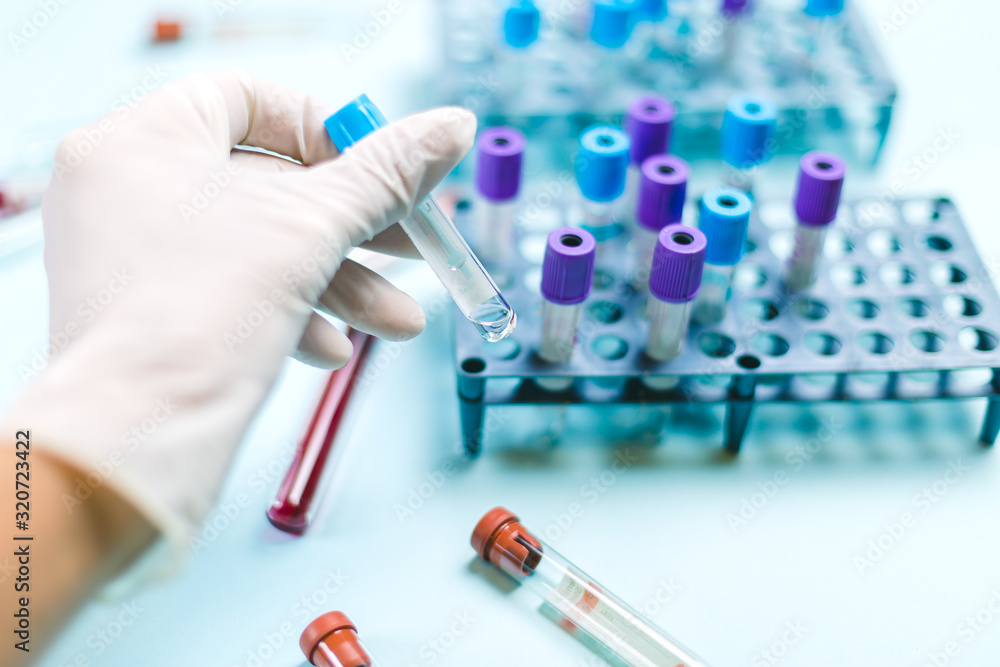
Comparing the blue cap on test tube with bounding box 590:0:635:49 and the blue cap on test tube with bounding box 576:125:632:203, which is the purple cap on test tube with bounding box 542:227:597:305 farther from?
the blue cap on test tube with bounding box 590:0:635:49

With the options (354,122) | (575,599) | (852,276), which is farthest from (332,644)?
(852,276)

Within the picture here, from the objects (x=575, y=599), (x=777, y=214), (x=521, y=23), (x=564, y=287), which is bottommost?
(x=575, y=599)

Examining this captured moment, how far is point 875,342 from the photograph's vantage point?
104cm

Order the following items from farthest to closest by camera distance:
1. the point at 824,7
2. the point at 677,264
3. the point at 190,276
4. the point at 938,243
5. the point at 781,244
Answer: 1. the point at 824,7
2. the point at 781,244
3. the point at 938,243
4. the point at 677,264
5. the point at 190,276

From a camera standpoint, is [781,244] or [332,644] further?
[781,244]

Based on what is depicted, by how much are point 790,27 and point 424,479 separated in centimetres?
107

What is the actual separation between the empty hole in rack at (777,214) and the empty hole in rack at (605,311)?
0.87 feet

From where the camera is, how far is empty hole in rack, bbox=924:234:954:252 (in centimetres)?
112

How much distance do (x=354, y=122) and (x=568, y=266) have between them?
0.26m

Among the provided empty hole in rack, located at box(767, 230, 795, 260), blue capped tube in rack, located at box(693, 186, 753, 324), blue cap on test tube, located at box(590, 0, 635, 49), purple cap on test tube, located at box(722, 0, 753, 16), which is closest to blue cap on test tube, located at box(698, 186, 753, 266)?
blue capped tube in rack, located at box(693, 186, 753, 324)

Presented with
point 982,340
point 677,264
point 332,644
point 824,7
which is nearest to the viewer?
point 332,644

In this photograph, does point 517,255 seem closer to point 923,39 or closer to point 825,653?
point 825,653

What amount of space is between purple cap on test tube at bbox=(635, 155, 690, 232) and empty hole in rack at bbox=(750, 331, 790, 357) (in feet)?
0.58

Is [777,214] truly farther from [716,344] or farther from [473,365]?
[473,365]
